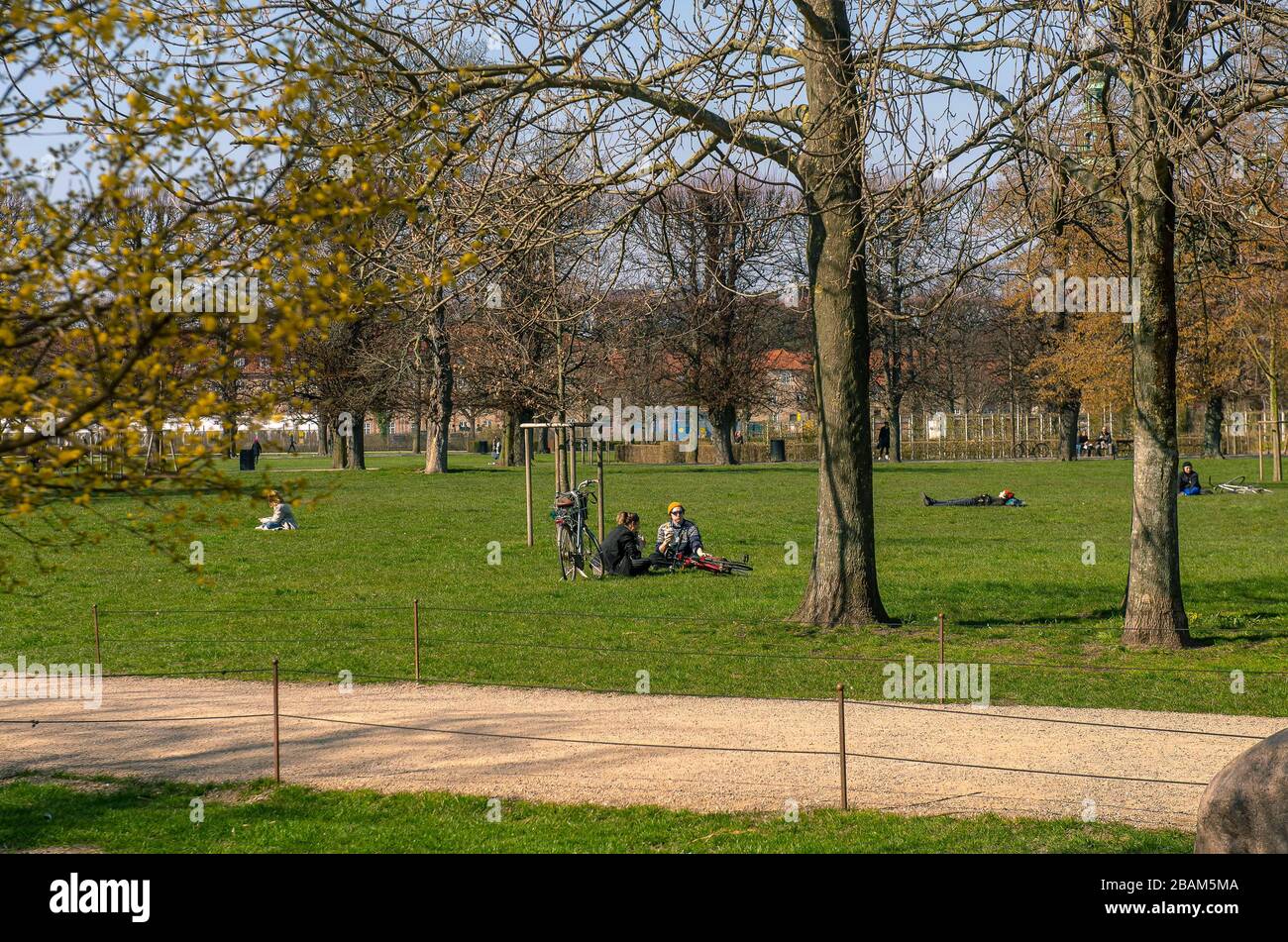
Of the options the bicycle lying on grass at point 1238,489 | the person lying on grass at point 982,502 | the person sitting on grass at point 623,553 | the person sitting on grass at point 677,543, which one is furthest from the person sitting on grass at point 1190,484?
the person sitting on grass at point 623,553

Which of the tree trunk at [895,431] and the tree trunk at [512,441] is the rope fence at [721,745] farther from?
the tree trunk at [895,431]

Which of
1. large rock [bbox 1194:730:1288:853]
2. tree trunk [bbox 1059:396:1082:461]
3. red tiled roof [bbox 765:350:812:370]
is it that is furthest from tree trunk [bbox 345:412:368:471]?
large rock [bbox 1194:730:1288:853]

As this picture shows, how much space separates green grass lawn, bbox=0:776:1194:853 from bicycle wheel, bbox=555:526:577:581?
1141cm

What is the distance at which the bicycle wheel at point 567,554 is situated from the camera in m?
20.8

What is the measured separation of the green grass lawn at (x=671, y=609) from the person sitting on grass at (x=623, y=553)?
82 cm

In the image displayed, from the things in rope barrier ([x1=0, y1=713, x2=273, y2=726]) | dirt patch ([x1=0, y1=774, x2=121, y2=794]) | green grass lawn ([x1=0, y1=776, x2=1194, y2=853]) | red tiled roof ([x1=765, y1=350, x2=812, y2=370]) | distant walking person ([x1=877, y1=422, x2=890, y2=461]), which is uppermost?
red tiled roof ([x1=765, y1=350, x2=812, y2=370])

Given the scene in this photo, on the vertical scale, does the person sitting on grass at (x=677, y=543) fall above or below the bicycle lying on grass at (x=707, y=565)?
above

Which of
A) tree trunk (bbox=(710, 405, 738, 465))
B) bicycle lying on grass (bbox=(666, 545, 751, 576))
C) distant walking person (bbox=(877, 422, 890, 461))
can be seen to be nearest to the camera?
bicycle lying on grass (bbox=(666, 545, 751, 576))

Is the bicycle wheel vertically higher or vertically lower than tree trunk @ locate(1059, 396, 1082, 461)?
lower

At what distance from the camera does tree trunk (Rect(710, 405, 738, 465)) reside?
2699 inches

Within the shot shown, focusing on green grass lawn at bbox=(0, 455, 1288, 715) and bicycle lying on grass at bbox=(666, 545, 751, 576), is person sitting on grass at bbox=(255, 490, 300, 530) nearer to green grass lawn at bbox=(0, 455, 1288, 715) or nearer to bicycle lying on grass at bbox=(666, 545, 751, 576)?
green grass lawn at bbox=(0, 455, 1288, 715)

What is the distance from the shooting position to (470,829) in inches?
337

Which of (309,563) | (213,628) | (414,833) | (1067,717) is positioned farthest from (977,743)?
(309,563)

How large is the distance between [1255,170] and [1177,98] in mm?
1040
